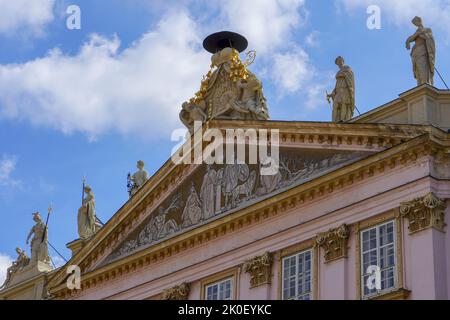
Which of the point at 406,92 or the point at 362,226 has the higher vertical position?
the point at 406,92

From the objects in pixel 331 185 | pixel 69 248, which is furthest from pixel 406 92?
pixel 69 248

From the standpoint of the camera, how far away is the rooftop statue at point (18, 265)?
42031 mm

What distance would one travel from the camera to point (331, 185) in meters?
31.9

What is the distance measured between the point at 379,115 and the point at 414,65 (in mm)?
1532

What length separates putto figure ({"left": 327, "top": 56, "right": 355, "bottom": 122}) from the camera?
33.1m

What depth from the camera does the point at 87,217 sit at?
132 ft

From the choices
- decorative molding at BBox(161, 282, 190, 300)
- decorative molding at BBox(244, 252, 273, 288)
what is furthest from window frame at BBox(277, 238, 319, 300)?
decorative molding at BBox(161, 282, 190, 300)

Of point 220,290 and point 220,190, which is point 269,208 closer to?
point 220,190

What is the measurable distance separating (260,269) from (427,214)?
5.26 metres

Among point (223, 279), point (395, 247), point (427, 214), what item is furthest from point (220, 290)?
point (427, 214)

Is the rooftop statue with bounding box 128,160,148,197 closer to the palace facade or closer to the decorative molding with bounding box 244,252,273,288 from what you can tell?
the palace facade
